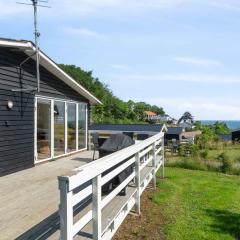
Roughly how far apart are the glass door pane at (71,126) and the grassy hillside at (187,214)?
4211mm

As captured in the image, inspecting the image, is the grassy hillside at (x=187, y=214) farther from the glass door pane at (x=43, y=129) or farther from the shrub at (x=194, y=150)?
the shrub at (x=194, y=150)

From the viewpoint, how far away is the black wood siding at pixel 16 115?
31.7ft

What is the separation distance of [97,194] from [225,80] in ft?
109

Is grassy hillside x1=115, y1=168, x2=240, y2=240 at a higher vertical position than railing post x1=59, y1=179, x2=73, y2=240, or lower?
lower

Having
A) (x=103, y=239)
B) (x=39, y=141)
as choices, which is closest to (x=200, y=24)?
(x=39, y=141)

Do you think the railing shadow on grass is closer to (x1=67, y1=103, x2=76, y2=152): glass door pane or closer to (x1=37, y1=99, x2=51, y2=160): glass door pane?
(x1=37, y1=99, x2=51, y2=160): glass door pane

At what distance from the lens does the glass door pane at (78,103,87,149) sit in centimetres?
1538

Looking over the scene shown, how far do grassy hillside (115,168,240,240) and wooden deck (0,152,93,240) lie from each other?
3.72 feet

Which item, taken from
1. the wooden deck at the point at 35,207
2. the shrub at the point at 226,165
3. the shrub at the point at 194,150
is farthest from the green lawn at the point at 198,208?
the shrub at the point at 194,150

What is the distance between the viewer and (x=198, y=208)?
8.28 metres

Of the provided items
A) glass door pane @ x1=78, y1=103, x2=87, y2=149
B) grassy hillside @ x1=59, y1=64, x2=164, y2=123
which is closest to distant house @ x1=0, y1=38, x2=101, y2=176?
glass door pane @ x1=78, y1=103, x2=87, y2=149

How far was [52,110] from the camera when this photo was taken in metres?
12.5

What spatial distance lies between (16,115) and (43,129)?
1887 mm

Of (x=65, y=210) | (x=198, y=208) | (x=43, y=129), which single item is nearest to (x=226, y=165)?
(x=43, y=129)
